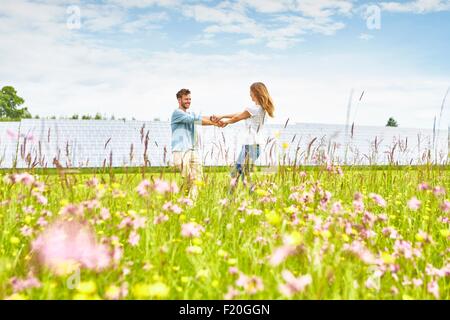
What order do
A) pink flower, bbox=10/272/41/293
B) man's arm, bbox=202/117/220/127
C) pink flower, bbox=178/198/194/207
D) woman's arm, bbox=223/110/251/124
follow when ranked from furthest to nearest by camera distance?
1. man's arm, bbox=202/117/220/127
2. woman's arm, bbox=223/110/251/124
3. pink flower, bbox=178/198/194/207
4. pink flower, bbox=10/272/41/293

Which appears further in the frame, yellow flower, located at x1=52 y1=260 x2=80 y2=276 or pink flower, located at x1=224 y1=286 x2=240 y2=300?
yellow flower, located at x1=52 y1=260 x2=80 y2=276

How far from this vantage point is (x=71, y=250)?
2152 mm

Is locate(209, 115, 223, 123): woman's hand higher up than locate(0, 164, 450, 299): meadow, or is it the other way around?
locate(209, 115, 223, 123): woman's hand

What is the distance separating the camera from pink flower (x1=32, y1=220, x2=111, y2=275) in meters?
2.00

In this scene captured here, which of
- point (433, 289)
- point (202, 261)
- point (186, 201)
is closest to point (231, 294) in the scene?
point (202, 261)

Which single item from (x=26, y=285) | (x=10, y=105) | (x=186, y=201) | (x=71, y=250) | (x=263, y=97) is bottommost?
(x=26, y=285)

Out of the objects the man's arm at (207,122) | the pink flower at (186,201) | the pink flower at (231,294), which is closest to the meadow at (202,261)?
the pink flower at (231,294)

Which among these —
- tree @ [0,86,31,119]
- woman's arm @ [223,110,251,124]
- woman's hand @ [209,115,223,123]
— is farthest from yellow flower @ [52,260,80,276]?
tree @ [0,86,31,119]

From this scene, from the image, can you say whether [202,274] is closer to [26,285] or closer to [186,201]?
[26,285]

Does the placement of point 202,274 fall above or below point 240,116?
below

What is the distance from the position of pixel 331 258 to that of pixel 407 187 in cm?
322

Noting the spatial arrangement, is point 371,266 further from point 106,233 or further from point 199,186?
point 199,186

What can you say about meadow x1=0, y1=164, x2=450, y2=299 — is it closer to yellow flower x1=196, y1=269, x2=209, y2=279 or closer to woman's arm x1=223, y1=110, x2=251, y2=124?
yellow flower x1=196, y1=269, x2=209, y2=279

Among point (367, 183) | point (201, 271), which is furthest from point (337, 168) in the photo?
point (201, 271)
